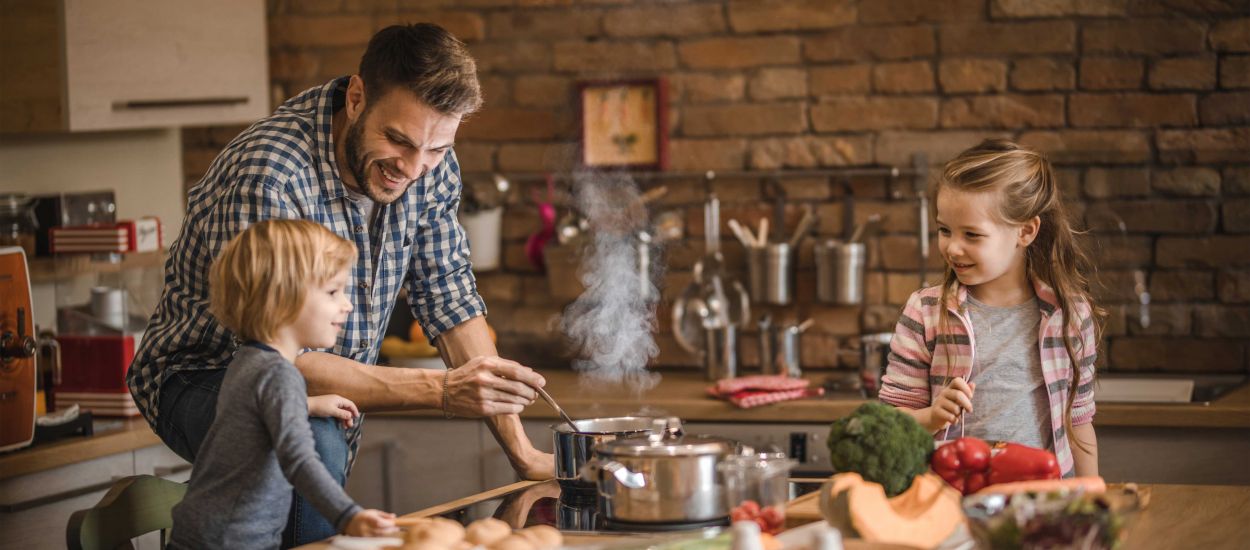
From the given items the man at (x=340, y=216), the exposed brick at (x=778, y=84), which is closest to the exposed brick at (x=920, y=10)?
the exposed brick at (x=778, y=84)

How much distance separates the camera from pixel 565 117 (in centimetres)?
359

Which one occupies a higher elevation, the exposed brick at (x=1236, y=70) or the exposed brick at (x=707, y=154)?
the exposed brick at (x=1236, y=70)

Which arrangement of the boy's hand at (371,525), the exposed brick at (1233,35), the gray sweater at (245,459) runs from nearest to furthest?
the boy's hand at (371,525)
the gray sweater at (245,459)
the exposed brick at (1233,35)

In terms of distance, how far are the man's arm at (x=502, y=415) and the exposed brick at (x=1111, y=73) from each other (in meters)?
1.67

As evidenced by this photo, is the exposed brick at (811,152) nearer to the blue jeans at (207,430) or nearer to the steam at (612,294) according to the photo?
the steam at (612,294)

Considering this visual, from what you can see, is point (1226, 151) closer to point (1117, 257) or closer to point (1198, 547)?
point (1117, 257)

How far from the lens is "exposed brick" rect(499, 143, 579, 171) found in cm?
358

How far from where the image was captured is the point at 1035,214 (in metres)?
2.29

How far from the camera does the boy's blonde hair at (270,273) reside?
177 cm

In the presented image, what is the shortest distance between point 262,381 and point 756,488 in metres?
0.64

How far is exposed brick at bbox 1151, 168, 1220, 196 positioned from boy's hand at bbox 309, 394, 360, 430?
2.14 meters

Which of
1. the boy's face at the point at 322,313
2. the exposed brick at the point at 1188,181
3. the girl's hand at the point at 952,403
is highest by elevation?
the exposed brick at the point at 1188,181

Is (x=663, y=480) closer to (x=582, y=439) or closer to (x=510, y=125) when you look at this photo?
(x=582, y=439)

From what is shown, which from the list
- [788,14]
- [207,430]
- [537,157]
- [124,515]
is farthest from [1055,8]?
[124,515]
